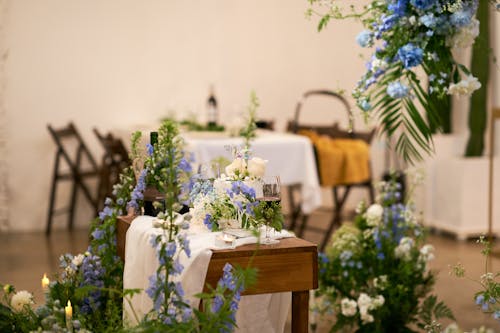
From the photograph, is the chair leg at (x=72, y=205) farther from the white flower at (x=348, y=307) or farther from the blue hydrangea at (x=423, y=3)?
the blue hydrangea at (x=423, y=3)

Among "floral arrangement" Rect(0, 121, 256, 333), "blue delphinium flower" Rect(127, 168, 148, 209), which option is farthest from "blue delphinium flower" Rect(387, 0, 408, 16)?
"blue delphinium flower" Rect(127, 168, 148, 209)

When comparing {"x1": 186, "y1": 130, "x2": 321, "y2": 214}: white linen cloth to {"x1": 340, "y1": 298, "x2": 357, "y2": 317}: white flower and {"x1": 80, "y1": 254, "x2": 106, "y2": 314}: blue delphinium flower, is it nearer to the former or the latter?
{"x1": 340, "y1": 298, "x2": 357, "y2": 317}: white flower

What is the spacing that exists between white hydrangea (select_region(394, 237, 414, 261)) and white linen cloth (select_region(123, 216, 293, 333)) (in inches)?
36.6

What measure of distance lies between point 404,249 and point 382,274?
0.53 ft

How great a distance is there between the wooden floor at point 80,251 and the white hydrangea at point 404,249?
10.5 inches

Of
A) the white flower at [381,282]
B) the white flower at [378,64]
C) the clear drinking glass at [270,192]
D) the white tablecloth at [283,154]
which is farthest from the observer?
the white tablecloth at [283,154]

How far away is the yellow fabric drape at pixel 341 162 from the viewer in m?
5.77

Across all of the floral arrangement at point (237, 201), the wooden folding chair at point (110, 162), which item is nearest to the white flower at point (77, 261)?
the floral arrangement at point (237, 201)

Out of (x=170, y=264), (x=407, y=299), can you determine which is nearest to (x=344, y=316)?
(x=407, y=299)

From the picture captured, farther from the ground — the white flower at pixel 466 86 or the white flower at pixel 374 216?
the white flower at pixel 466 86

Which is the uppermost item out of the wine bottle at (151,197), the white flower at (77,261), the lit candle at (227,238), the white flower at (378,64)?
the white flower at (378,64)

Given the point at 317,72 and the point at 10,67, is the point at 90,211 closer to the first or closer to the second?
the point at 10,67

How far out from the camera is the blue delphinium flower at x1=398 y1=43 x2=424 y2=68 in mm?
2121

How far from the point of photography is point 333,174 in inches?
229
